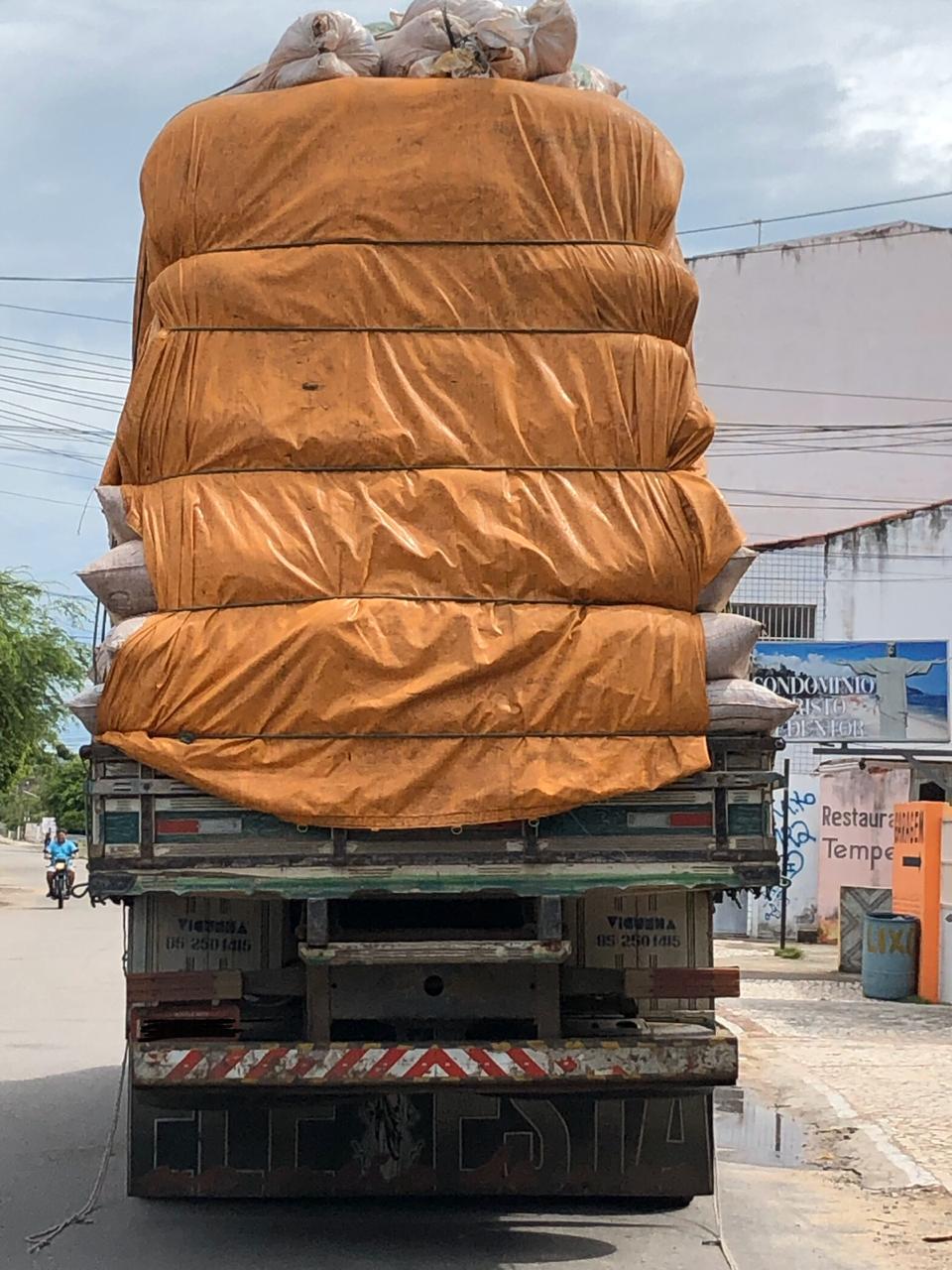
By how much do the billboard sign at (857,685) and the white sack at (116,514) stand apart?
23261 mm

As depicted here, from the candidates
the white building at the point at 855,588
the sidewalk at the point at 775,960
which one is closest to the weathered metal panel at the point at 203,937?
the sidewalk at the point at 775,960

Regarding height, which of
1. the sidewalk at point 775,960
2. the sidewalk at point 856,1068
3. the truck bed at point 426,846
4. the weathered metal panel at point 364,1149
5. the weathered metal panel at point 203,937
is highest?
the truck bed at point 426,846

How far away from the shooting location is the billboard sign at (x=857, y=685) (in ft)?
97.1

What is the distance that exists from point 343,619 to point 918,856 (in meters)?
12.1

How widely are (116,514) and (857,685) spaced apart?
24237 millimetres

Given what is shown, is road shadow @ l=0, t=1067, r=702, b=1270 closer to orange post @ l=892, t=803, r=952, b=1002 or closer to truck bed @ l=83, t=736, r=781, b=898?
truck bed @ l=83, t=736, r=781, b=898

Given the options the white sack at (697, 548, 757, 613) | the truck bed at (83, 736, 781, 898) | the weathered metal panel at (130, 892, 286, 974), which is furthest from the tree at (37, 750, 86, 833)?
the truck bed at (83, 736, 781, 898)

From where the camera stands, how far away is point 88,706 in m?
6.65

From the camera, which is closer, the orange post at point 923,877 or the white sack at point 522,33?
the white sack at point 522,33

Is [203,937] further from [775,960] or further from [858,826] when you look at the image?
[858,826]

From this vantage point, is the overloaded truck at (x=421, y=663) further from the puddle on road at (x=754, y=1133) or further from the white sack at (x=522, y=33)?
the puddle on road at (x=754, y=1133)

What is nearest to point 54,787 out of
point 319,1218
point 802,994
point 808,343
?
point 808,343

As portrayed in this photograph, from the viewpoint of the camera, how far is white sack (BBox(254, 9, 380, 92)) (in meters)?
6.96

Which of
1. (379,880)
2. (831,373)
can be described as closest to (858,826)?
(831,373)
